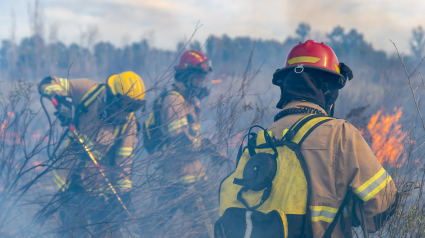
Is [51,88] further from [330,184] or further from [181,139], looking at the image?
[330,184]

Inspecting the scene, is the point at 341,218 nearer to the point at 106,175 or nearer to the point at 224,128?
the point at 224,128

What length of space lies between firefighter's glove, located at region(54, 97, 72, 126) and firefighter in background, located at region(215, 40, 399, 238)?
2.66 m

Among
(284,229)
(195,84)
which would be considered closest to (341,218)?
(284,229)

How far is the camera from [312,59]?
200 centimetres

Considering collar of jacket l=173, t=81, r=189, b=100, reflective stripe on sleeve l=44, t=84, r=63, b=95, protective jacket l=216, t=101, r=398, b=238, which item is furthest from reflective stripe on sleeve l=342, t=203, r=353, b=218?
reflective stripe on sleeve l=44, t=84, r=63, b=95

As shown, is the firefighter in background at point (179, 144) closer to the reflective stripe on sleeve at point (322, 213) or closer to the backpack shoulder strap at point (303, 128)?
the backpack shoulder strap at point (303, 128)

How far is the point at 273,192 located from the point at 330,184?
312 mm

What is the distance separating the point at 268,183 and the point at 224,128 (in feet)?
6.62

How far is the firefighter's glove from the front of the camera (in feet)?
12.0

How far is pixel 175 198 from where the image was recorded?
11.5ft

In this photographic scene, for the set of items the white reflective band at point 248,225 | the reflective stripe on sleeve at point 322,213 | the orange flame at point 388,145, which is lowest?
the orange flame at point 388,145

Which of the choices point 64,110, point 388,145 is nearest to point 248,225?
point 64,110

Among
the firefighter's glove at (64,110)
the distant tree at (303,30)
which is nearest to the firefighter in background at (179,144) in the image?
the firefighter's glove at (64,110)

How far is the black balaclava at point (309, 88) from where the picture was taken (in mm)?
1915
